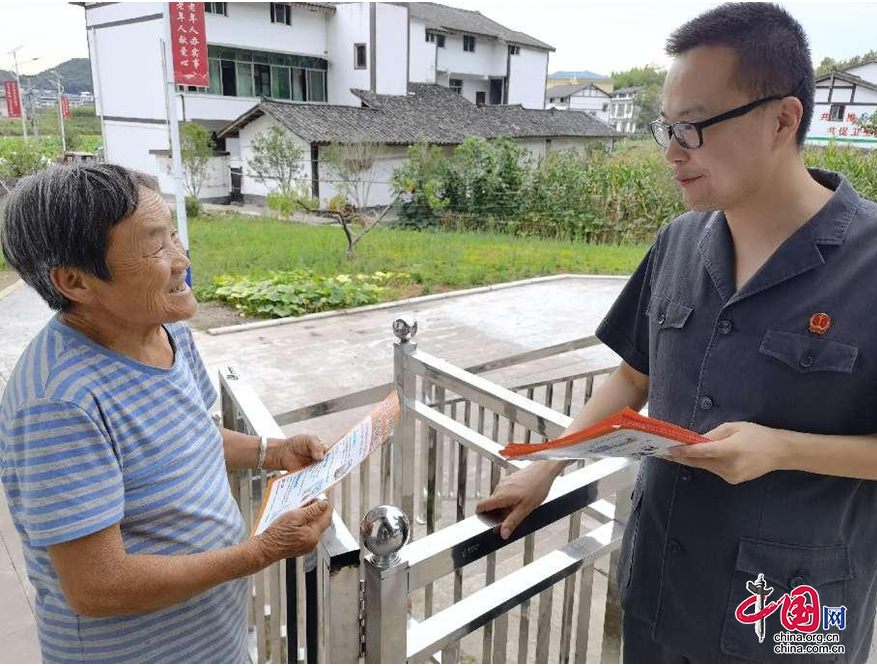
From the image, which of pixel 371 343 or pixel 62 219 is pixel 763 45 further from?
pixel 371 343

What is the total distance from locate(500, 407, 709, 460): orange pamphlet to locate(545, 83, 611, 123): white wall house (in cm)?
5520

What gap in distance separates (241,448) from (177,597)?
17.2 inches

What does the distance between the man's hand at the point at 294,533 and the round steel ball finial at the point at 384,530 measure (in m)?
0.22

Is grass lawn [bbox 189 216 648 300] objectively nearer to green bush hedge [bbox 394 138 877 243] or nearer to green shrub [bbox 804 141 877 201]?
green bush hedge [bbox 394 138 877 243]

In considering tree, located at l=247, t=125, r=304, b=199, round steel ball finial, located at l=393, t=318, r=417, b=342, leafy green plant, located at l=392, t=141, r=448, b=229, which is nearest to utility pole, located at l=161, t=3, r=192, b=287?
round steel ball finial, located at l=393, t=318, r=417, b=342

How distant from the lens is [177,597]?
43.1 inches

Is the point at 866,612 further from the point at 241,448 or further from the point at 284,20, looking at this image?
the point at 284,20

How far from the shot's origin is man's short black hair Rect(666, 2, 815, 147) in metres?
1.01

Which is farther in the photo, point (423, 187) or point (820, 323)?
point (423, 187)

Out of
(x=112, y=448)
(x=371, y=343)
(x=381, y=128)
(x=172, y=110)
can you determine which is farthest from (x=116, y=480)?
(x=381, y=128)

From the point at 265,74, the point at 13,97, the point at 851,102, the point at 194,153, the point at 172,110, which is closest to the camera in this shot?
the point at 172,110

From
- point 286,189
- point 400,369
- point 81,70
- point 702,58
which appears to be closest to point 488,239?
point 286,189

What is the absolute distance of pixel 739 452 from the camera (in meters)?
0.95

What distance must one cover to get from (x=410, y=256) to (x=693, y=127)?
890 cm
